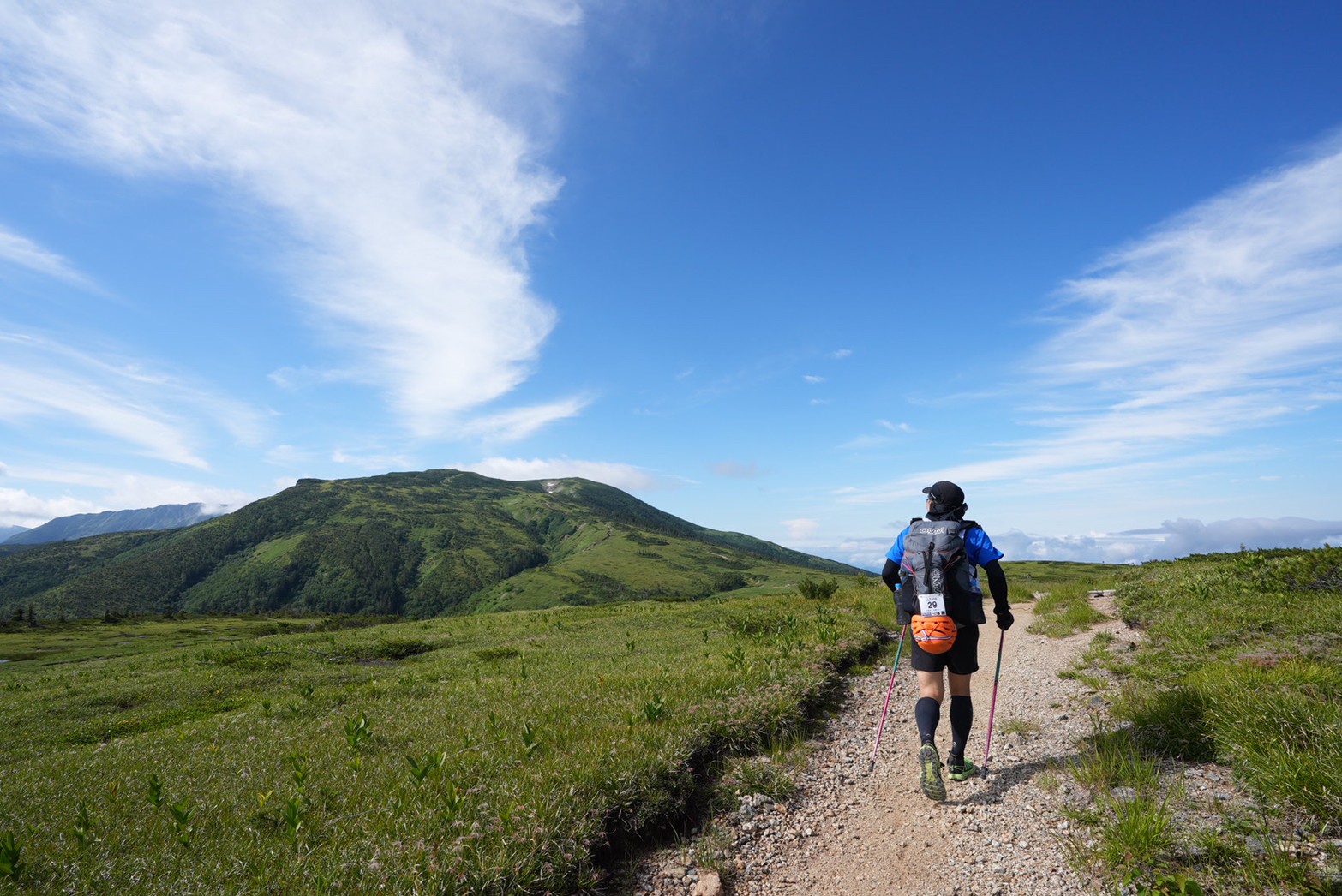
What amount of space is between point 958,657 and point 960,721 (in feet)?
2.83

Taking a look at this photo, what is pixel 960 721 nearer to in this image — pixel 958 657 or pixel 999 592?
pixel 958 657

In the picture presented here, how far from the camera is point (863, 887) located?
5.48m

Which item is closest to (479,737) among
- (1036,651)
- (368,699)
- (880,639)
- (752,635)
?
(368,699)

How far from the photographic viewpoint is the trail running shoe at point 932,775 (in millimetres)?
6922

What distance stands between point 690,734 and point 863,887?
3.25 metres

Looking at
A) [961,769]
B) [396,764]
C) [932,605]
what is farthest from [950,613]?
[396,764]

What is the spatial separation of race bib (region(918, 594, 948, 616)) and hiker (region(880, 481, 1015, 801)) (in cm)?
1

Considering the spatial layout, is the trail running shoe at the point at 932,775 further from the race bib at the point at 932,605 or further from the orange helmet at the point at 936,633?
the race bib at the point at 932,605

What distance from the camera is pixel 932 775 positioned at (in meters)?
6.99

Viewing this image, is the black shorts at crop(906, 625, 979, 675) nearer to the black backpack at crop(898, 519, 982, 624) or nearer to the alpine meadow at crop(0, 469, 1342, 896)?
the black backpack at crop(898, 519, 982, 624)

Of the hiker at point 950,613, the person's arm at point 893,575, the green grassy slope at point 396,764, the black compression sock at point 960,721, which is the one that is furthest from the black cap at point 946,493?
the green grassy slope at point 396,764

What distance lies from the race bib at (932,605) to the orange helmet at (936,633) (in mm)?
56

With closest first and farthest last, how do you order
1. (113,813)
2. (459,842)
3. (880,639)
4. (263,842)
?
(459,842)
(263,842)
(113,813)
(880,639)

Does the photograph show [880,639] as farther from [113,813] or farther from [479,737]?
[113,813]
